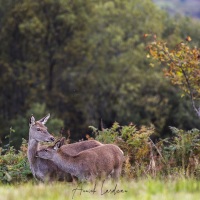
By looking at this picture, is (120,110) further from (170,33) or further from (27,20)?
(170,33)

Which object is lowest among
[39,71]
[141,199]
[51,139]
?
[141,199]

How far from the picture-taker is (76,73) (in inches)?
1719

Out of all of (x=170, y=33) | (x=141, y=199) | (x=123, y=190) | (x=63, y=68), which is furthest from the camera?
(x=170, y=33)

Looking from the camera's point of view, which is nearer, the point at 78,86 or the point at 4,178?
the point at 4,178

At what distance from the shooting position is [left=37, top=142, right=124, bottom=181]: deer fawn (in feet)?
38.0

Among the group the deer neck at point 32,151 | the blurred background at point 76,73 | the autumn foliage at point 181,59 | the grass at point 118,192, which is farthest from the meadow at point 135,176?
the blurred background at point 76,73

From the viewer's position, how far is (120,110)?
138ft

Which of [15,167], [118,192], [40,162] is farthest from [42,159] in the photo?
[118,192]

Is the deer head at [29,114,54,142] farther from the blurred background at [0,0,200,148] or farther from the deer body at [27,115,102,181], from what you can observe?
the blurred background at [0,0,200,148]

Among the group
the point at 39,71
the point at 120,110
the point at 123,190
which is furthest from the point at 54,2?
the point at 123,190

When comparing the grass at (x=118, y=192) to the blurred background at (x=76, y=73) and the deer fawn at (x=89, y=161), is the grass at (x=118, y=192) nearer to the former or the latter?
the deer fawn at (x=89, y=161)

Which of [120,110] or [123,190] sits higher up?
[120,110]

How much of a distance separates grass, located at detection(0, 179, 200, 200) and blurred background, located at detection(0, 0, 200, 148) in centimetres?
3162

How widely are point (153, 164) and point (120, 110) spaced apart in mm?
29452
